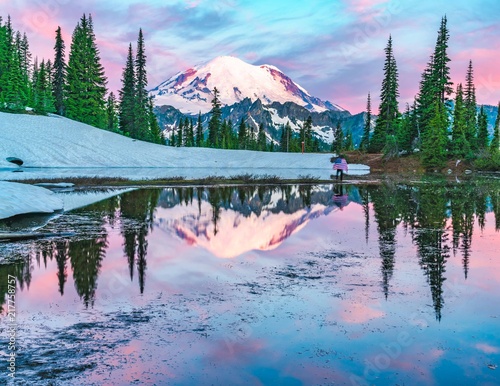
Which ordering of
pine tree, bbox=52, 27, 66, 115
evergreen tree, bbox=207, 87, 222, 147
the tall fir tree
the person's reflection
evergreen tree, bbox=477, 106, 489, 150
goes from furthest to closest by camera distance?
1. the tall fir tree
2. evergreen tree, bbox=207, 87, 222, 147
3. pine tree, bbox=52, 27, 66, 115
4. evergreen tree, bbox=477, 106, 489, 150
5. the person's reflection

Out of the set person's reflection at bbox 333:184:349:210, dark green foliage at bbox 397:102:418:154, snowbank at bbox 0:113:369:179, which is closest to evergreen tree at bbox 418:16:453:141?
dark green foliage at bbox 397:102:418:154

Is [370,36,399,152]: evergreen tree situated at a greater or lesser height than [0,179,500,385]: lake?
greater

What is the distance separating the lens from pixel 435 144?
67812 mm

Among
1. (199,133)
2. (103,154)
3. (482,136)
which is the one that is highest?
(199,133)

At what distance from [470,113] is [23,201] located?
3235 inches

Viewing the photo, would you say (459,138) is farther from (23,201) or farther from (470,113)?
(23,201)

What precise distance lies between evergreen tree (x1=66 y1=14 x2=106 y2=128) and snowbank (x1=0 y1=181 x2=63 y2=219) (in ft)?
205

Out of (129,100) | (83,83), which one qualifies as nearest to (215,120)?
(129,100)

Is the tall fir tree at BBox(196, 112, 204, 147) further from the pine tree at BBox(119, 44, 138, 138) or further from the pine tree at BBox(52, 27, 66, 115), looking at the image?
the pine tree at BBox(52, 27, 66, 115)

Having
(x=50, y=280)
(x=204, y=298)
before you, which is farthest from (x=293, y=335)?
(x=50, y=280)

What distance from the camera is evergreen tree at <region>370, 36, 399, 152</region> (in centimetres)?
8288

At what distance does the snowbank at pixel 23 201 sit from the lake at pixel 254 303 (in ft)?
4.22

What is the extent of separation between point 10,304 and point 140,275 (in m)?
2.92

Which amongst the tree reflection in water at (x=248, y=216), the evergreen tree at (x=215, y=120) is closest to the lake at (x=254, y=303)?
the tree reflection in water at (x=248, y=216)
